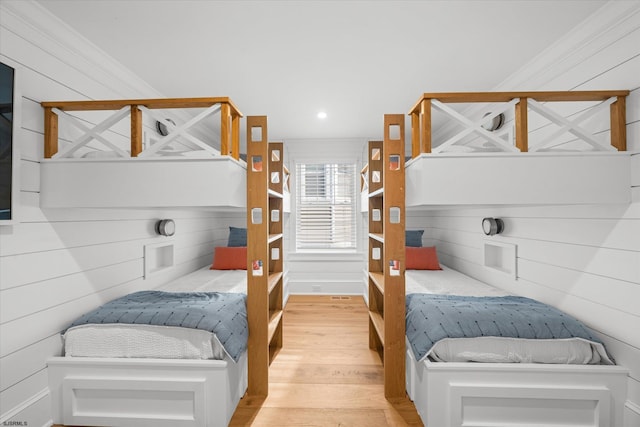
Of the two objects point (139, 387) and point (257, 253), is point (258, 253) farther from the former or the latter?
point (139, 387)

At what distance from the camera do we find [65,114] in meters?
1.79

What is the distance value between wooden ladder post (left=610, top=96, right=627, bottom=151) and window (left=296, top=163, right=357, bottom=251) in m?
3.17

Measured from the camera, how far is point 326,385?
85.8 inches

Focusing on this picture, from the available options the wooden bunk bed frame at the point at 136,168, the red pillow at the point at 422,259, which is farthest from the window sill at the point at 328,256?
the wooden bunk bed frame at the point at 136,168

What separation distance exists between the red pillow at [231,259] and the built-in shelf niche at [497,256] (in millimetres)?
2668

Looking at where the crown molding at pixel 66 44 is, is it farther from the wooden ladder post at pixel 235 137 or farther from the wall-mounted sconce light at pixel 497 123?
the wall-mounted sconce light at pixel 497 123

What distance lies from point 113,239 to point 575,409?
125 inches

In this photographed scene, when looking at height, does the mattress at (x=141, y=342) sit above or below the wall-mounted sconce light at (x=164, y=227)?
below

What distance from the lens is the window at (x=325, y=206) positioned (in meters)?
4.62

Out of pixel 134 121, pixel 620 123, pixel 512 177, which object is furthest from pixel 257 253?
pixel 620 123

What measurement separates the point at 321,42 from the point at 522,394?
2.41 metres

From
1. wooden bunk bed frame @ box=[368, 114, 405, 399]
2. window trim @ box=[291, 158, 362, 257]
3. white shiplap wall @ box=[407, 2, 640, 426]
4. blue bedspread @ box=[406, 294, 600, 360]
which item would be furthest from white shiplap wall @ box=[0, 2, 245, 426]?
window trim @ box=[291, 158, 362, 257]

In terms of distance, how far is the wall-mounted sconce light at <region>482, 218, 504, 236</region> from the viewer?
2.72 m

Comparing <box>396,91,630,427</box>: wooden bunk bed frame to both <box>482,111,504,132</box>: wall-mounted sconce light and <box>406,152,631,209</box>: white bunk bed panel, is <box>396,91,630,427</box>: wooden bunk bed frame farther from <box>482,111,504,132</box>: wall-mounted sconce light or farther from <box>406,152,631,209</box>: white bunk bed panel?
<box>482,111,504,132</box>: wall-mounted sconce light
